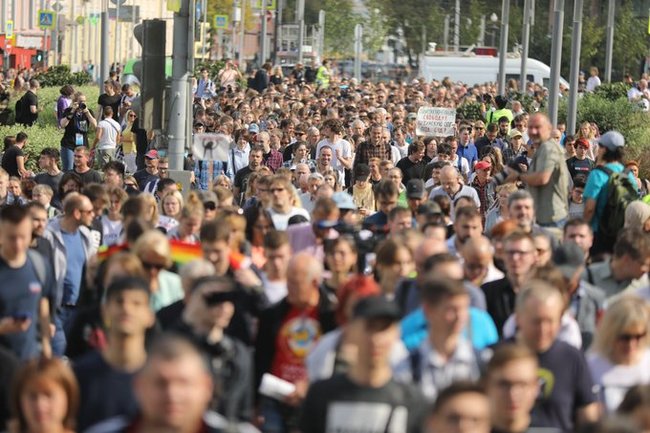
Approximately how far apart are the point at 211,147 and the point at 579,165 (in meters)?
4.84

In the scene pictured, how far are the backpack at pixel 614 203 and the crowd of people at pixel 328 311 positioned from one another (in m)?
0.02

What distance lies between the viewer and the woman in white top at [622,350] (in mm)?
8352

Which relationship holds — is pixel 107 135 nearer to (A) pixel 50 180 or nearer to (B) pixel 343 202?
(A) pixel 50 180

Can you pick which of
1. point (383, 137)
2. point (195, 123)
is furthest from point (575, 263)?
point (195, 123)

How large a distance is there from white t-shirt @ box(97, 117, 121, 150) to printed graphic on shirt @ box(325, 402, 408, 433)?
2099cm

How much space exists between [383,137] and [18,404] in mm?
16182

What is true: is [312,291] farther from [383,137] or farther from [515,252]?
[383,137]

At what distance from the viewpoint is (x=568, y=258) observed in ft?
36.0

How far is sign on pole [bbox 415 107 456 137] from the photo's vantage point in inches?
1049

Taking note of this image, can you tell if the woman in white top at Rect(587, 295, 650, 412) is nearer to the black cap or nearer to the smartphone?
the smartphone

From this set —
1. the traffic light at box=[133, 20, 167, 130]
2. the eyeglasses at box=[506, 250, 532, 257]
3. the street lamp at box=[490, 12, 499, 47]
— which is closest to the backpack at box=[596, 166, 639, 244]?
the eyeglasses at box=[506, 250, 532, 257]

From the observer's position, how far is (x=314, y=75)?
60000 mm

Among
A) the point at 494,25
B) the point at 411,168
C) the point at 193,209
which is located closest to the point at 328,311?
the point at 193,209

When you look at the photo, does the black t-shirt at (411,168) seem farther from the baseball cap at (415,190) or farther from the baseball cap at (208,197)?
the baseball cap at (208,197)
